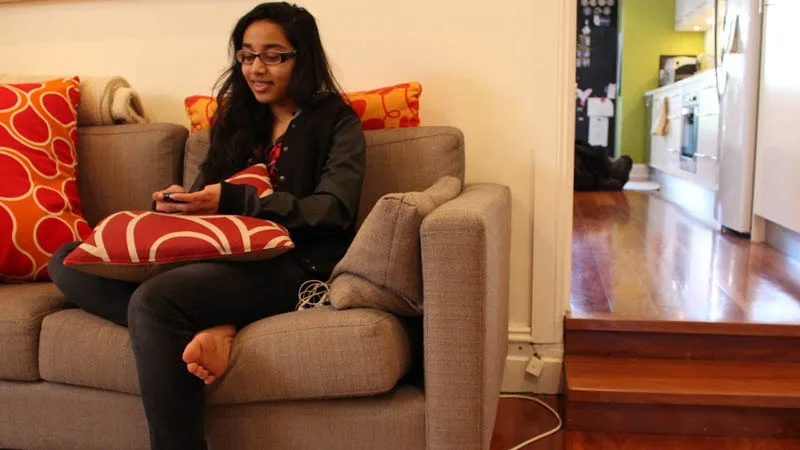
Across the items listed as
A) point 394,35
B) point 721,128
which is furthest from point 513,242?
point 721,128

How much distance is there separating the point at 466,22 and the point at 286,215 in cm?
83

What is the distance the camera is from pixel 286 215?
139cm

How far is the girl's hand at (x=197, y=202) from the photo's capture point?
4.41 ft

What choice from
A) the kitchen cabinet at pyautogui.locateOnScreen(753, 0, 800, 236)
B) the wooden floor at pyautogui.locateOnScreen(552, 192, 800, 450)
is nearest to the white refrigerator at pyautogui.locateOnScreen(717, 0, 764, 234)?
the kitchen cabinet at pyautogui.locateOnScreen(753, 0, 800, 236)

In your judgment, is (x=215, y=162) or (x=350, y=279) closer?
(x=350, y=279)

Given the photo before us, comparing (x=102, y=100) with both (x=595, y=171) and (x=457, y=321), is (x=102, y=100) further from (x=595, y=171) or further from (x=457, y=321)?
(x=595, y=171)

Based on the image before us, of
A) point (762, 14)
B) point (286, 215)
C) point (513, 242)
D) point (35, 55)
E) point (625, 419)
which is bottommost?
point (625, 419)

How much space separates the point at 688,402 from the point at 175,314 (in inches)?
49.9

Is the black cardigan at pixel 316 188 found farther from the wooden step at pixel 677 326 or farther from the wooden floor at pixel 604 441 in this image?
the wooden step at pixel 677 326

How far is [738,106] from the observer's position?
11.0ft

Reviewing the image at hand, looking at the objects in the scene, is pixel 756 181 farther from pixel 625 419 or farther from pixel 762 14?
pixel 625 419

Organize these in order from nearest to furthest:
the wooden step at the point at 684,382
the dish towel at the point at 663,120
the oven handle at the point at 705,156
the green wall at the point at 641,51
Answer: the wooden step at the point at 684,382, the oven handle at the point at 705,156, the dish towel at the point at 663,120, the green wall at the point at 641,51

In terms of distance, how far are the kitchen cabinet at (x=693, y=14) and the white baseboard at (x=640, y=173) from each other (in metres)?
1.37

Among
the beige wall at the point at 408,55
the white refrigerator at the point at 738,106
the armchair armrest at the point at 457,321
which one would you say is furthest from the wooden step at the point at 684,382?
the white refrigerator at the point at 738,106
